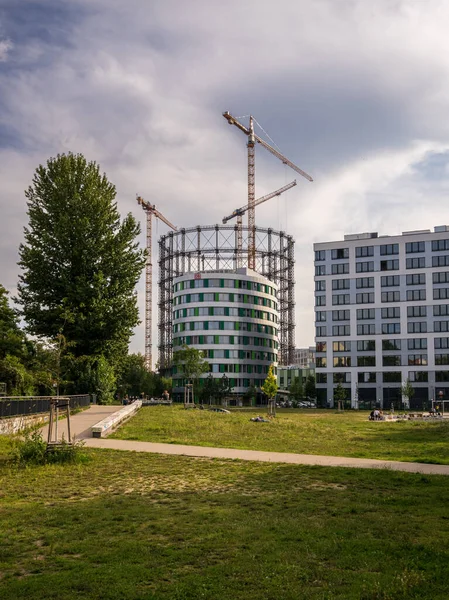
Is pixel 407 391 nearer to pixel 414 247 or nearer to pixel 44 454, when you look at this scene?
pixel 414 247

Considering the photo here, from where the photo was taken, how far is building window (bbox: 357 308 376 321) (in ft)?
376

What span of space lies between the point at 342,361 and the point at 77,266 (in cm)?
7409

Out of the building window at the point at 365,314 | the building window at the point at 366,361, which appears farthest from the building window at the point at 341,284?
the building window at the point at 366,361

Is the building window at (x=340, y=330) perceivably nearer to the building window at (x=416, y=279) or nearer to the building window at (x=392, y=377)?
the building window at (x=392, y=377)

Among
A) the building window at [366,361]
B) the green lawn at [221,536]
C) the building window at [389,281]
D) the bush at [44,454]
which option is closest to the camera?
the green lawn at [221,536]

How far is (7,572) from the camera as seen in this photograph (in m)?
8.54

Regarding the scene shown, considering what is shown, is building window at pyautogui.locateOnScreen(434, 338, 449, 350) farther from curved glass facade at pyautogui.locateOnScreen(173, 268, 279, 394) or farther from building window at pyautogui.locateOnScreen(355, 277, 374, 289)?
curved glass facade at pyautogui.locateOnScreen(173, 268, 279, 394)

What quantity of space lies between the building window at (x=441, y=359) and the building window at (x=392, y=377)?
7.01 metres

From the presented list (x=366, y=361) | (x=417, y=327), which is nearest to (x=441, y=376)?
(x=417, y=327)

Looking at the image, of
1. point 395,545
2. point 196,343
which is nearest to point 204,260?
point 196,343

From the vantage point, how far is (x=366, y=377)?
4444 inches

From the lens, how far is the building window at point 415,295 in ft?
366

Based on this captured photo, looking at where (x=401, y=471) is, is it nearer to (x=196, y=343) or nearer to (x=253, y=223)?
(x=196, y=343)

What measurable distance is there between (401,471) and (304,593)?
446 inches
